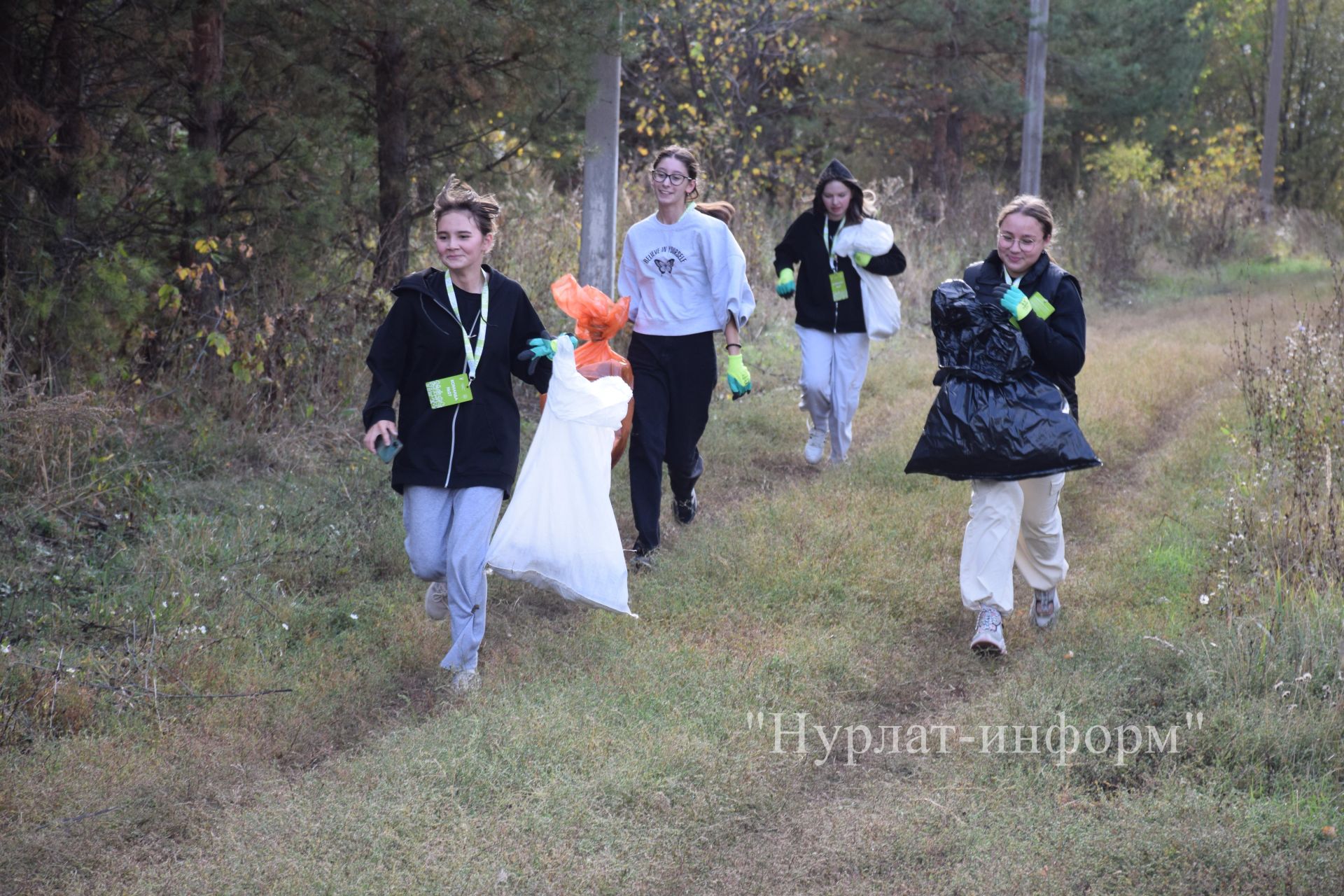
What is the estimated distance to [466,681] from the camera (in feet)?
15.7

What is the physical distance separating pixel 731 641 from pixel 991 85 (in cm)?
1895

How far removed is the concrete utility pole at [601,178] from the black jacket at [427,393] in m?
4.35

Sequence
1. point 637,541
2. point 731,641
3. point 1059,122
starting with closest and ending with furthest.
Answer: point 731,641, point 637,541, point 1059,122

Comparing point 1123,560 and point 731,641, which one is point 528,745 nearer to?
point 731,641

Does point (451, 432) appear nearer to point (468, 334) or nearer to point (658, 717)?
point (468, 334)

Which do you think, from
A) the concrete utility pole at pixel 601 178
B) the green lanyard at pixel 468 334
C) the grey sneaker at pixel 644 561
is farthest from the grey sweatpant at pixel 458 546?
the concrete utility pole at pixel 601 178

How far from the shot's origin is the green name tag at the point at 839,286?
8.06 meters

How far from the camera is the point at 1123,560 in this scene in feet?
20.9

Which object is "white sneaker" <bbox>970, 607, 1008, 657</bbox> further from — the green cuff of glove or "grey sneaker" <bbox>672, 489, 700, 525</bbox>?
"grey sneaker" <bbox>672, 489, 700, 525</bbox>

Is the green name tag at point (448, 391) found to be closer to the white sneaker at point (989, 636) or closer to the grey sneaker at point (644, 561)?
the grey sneaker at point (644, 561)

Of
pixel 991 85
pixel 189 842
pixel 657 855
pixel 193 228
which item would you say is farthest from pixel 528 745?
pixel 991 85

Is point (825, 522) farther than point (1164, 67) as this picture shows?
No

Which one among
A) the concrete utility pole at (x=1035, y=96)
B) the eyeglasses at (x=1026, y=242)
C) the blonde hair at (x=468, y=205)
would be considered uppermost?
the concrete utility pole at (x=1035, y=96)

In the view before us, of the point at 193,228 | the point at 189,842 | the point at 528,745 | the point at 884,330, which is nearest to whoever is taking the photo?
the point at 189,842
